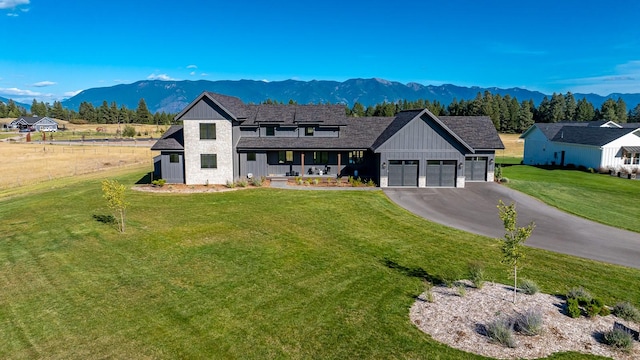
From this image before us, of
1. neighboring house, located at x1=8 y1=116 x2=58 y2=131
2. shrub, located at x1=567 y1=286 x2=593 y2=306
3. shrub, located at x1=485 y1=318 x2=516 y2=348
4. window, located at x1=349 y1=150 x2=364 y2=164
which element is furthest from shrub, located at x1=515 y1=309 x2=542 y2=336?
neighboring house, located at x1=8 y1=116 x2=58 y2=131

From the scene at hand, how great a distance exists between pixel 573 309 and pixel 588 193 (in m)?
24.7

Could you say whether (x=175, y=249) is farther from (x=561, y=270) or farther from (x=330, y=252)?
(x=561, y=270)

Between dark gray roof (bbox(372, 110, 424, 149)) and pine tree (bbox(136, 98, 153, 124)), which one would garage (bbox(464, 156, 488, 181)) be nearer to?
dark gray roof (bbox(372, 110, 424, 149))

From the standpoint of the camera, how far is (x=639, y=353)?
32.7 ft

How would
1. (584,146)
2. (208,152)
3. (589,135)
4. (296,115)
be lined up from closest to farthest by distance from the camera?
(208,152) < (296,115) < (584,146) < (589,135)

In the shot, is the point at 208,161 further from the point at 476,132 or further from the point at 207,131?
the point at 476,132

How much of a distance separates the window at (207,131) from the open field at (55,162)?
16.7 metres

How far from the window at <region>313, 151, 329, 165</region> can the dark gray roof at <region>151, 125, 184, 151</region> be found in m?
11.9

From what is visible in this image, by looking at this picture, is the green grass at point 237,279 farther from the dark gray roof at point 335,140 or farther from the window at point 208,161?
the dark gray roof at point 335,140

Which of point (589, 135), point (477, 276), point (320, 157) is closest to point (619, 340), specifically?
point (477, 276)

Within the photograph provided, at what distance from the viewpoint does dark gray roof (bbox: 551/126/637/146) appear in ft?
145

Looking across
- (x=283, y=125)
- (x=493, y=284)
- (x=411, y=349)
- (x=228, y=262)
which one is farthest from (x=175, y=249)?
(x=283, y=125)

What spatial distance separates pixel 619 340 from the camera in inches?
399

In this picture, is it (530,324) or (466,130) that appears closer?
(530,324)
